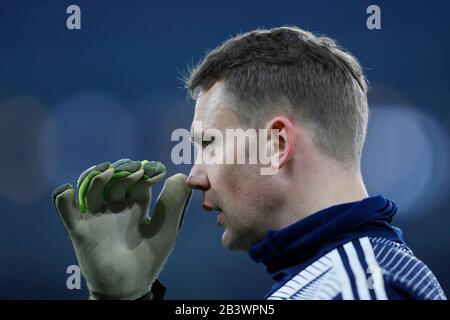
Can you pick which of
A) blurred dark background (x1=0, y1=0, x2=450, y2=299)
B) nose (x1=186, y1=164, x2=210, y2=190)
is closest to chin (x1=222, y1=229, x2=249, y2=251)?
nose (x1=186, y1=164, x2=210, y2=190)

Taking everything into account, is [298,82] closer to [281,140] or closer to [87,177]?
[281,140]

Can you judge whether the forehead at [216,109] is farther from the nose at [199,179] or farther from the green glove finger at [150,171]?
the green glove finger at [150,171]

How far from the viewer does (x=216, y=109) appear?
1.44 metres

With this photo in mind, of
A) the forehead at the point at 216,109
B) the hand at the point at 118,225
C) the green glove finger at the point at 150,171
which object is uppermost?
the forehead at the point at 216,109

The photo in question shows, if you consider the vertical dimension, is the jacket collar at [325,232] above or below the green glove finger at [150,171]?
below

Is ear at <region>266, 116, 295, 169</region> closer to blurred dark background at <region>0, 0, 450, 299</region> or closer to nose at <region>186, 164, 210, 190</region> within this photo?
nose at <region>186, 164, 210, 190</region>

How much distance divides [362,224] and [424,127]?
109 inches

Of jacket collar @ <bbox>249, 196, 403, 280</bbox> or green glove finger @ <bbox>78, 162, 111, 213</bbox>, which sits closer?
jacket collar @ <bbox>249, 196, 403, 280</bbox>

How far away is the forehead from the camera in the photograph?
55.9 inches

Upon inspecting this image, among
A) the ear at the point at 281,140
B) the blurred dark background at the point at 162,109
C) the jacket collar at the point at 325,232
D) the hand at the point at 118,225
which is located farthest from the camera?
the blurred dark background at the point at 162,109

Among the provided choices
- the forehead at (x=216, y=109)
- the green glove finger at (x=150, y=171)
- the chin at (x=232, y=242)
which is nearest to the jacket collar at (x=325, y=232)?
the chin at (x=232, y=242)

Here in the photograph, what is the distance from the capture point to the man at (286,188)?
1177 mm

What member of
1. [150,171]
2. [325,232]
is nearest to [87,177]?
[150,171]

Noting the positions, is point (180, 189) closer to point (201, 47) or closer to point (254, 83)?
point (254, 83)
